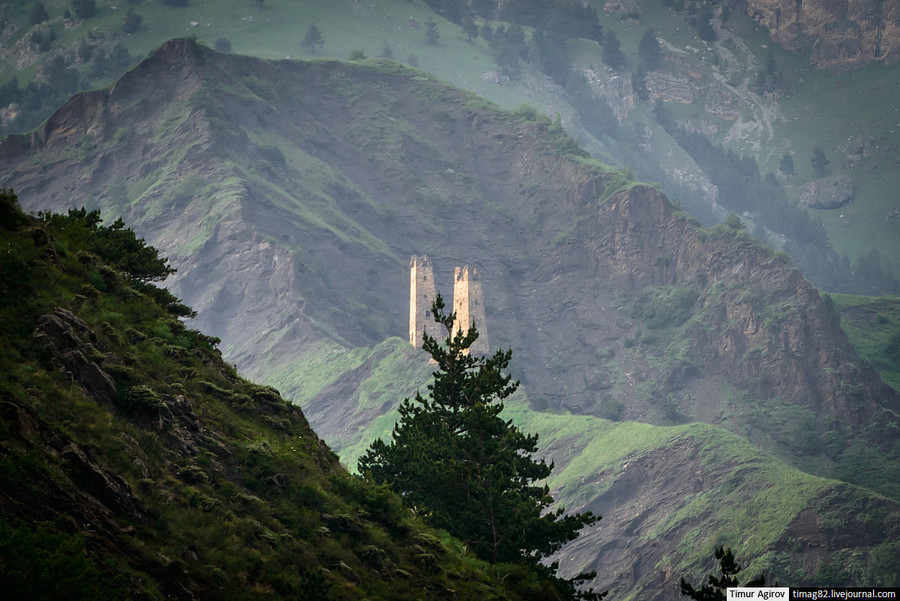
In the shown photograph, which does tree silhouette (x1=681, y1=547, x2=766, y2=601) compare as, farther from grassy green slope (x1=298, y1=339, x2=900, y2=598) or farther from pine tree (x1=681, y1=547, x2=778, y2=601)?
grassy green slope (x1=298, y1=339, x2=900, y2=598)

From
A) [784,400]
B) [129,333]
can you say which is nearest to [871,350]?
[784,400]

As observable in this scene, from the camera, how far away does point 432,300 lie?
138 metres

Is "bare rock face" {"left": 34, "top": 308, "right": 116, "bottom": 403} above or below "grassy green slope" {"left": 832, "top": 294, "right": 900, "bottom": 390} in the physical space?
below

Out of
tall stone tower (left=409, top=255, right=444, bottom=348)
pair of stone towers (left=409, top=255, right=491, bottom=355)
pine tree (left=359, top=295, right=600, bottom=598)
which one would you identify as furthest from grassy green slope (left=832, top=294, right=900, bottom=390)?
pine tree (left=359, top=295, right=600, bottom=598)

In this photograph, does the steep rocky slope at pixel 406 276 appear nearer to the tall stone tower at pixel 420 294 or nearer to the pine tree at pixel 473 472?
the tall stone tower at pixel 420 294

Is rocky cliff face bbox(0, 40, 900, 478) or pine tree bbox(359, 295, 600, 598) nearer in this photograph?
pine tree bbox(359, 295, 600, 598)

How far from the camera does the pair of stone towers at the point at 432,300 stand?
138125 mm

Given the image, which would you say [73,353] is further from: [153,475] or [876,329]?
[876,329]

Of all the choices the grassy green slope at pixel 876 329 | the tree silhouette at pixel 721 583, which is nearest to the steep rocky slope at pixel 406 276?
the grassy green slope at pixel 876 329

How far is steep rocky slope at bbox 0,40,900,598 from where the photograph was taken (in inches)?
5837

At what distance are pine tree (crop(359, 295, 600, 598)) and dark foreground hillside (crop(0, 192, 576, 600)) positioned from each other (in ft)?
12.3

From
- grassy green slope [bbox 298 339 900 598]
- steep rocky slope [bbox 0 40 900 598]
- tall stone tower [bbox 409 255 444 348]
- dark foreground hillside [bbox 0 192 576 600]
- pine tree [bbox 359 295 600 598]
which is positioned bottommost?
dark foreground hillside [bbox 0 192 576 600]

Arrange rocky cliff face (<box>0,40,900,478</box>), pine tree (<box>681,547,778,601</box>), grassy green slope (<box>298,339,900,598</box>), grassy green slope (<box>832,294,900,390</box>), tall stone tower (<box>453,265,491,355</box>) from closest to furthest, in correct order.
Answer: pine tree (<box>681,547,778,601</box>), grassy green slope (<box>298,339,900,598</box>), tall stone tower (<box>453,265,491,355</box>), rocky cliff face (<box>0,40,900,478</box>), grassy green slope (<box>832,294,900,390</box>)

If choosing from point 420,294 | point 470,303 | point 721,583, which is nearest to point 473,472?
point 721,583
